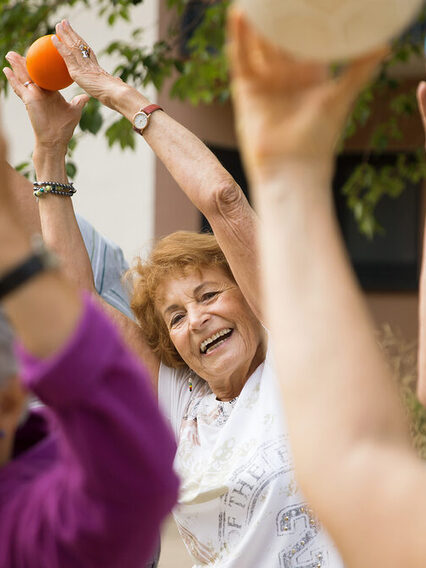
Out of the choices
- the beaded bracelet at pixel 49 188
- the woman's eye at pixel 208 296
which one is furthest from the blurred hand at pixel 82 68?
the woman's eye at pixel 208 296

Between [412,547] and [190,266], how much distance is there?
1716 mm

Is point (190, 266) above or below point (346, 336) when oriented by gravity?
below

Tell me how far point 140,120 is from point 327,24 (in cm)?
130

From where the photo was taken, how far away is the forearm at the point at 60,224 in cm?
243

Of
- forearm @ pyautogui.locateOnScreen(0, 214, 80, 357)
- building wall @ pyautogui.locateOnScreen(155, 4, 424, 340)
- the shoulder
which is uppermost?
forearm @ pyautogui.locateOnScreen(0, 214, 80, 357)

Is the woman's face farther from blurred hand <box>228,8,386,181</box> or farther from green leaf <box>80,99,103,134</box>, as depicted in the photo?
blurred hand <box>228,8,386,181</box>

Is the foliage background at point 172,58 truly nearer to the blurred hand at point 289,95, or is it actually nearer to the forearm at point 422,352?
the forearm at point 422,352

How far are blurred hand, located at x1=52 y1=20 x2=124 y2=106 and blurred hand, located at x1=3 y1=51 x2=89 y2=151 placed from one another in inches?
6.8

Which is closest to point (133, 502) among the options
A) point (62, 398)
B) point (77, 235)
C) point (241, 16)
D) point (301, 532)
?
point (62, 398)

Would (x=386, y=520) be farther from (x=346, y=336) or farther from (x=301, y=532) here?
(x=301, y=532)

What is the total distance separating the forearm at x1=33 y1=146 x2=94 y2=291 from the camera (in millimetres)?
2428

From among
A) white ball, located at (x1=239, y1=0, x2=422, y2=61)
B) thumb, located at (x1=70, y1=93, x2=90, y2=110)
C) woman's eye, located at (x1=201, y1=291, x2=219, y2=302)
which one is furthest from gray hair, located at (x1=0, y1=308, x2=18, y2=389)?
thumb, located at (x1=70, y1=93, x2=90, y2=110)

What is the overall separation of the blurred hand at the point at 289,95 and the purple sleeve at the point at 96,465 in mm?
304

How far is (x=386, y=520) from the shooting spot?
0.89 m
